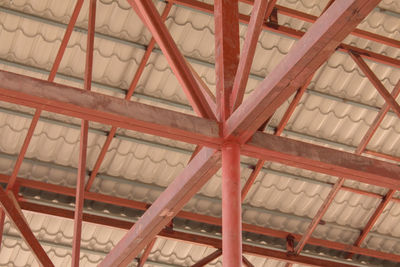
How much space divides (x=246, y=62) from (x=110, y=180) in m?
8.99

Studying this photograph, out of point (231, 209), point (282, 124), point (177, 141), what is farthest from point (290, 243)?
point (231, 209)

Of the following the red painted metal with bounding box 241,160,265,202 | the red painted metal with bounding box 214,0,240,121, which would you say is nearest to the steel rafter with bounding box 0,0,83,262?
the red painted metal with bounding box 241,160,265,202

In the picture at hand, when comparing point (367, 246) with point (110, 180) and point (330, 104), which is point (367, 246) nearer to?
point (330, 104)

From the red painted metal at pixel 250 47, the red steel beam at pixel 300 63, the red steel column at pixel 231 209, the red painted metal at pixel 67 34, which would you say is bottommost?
the red steel column at pixel 231 209

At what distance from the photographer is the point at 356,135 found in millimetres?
17438

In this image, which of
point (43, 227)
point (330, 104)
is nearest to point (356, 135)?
point (330, 104)

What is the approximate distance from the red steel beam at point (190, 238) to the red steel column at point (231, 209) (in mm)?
8560

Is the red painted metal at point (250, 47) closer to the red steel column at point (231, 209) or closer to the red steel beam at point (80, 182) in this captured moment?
the red steel column at point (231, 209)

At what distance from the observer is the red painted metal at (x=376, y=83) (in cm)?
1528

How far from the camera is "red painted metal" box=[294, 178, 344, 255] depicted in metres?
17.5

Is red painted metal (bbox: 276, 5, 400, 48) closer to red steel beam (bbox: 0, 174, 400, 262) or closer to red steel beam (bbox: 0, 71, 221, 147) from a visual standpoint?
red steel beam (bbox: 0, 174, 400, 262)

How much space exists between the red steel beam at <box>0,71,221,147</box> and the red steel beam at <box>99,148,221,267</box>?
0.27 metres

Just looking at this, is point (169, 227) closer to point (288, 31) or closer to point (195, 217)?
point (195, 217)

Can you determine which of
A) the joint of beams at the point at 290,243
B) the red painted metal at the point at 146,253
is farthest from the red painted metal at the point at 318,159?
the joint of beams at the point at 290,243
